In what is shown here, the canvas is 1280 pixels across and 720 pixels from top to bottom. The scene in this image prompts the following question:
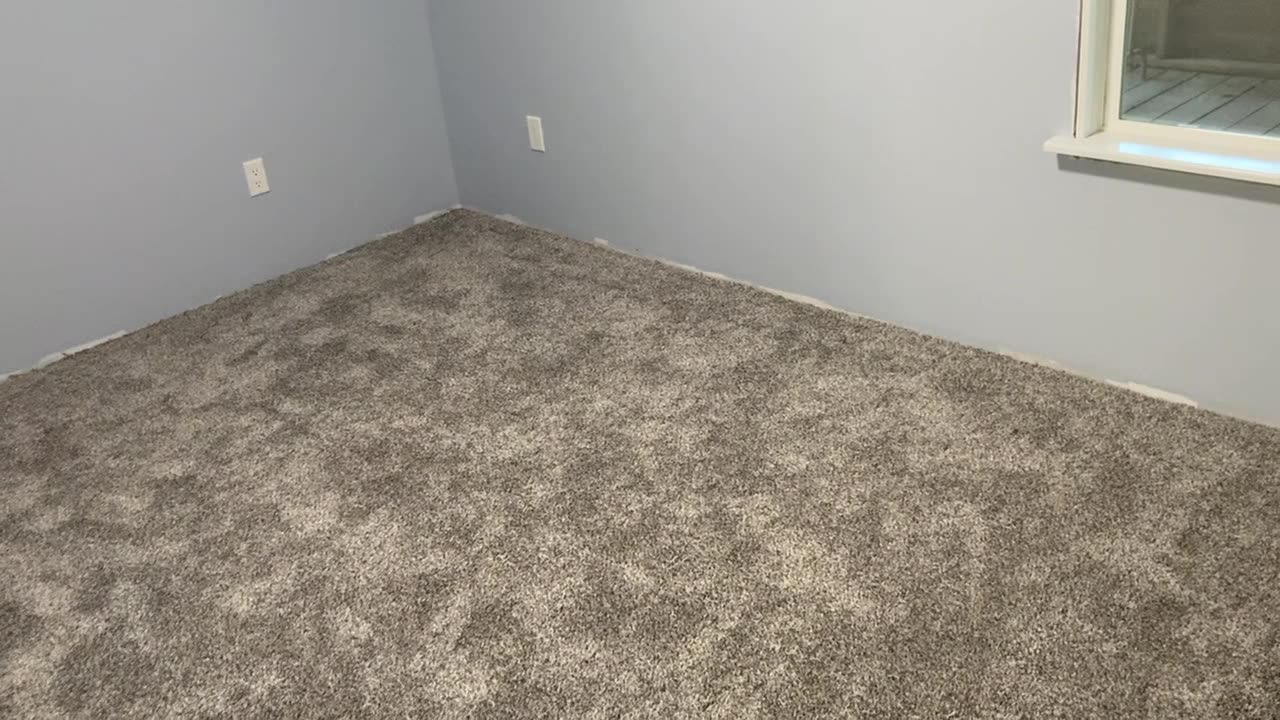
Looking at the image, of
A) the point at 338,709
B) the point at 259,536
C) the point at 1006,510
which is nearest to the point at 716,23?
the point at 1006,510

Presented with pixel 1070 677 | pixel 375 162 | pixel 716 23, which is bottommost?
pixel 1070 677

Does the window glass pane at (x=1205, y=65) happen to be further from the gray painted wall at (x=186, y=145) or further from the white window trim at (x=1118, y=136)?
the gray painted wall at (x=186, y=145)

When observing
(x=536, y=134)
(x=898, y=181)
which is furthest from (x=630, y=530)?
(x=536, y=134)

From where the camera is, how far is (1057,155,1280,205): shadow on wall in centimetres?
176

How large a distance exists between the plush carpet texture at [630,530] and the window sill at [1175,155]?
463 millimetres

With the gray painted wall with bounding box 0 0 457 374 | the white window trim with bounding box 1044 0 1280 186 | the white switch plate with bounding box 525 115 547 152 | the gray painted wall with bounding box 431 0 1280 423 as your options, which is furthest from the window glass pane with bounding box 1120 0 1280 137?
the gray painted wall with bounding box 0 0 457 374

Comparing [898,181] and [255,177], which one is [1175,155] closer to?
[898,181]

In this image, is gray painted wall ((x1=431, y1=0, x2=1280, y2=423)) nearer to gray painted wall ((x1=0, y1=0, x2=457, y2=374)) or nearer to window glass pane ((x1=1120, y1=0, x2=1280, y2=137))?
window glass pane ((x1=1120, y1=0, x2=1280, y2=137))

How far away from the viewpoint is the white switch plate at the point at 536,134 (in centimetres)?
301

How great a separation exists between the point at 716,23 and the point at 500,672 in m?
1.55

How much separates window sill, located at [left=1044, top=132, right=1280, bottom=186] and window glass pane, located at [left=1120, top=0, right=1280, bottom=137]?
0.05 metres

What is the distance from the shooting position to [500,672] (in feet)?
5.05

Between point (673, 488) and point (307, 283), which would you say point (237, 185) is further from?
point (673, 488)

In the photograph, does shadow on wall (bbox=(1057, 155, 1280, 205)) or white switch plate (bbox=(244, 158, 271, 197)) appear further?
white switch plate (bbox=(244, 158, 271, 197))
